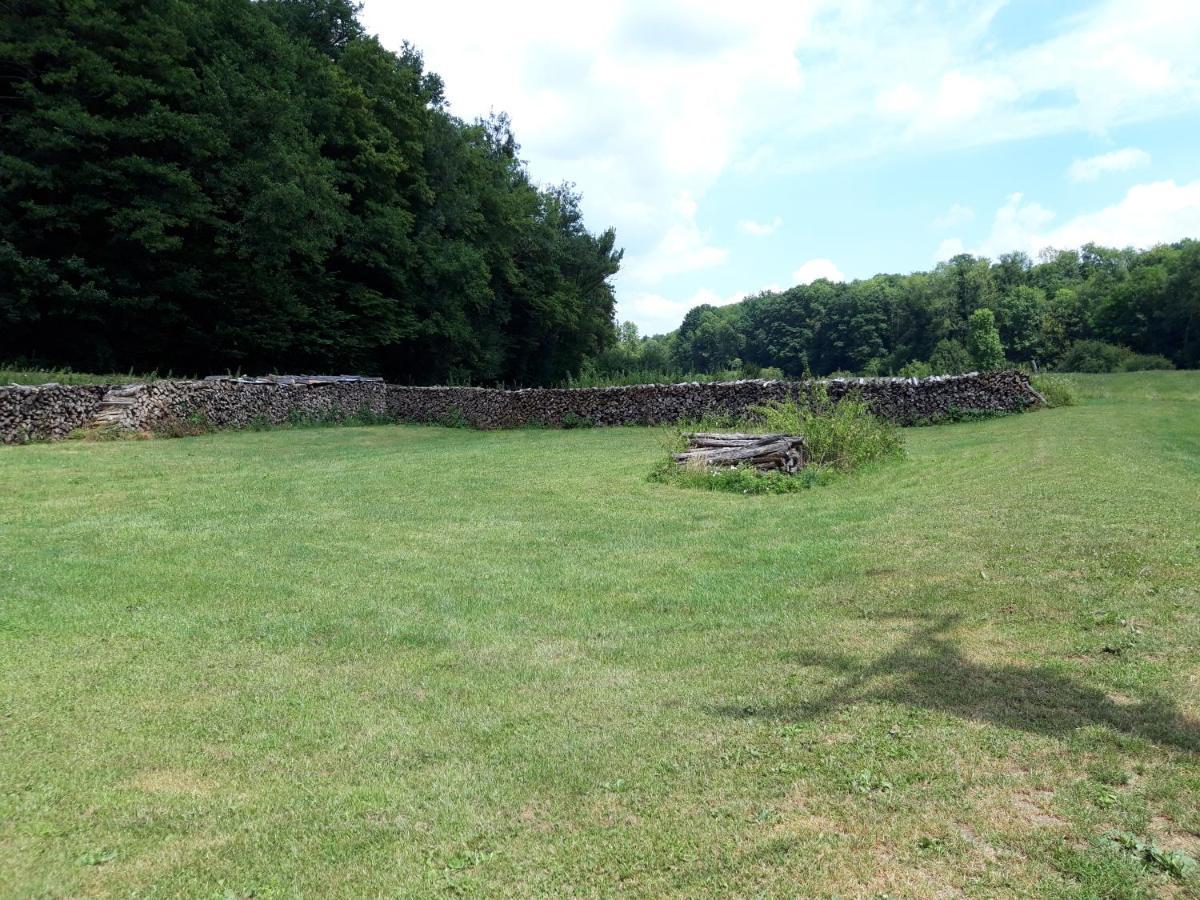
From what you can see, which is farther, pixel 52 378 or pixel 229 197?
pixel 229 197

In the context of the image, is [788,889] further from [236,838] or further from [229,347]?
[229,347]

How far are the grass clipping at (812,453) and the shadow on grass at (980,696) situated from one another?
569 cm

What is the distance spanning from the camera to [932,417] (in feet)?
64.1

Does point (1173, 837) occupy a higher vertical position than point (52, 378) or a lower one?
lower

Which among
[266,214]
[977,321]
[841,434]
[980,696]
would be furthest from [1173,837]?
[977,321]

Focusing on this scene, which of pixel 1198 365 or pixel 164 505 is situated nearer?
pixel 164 505

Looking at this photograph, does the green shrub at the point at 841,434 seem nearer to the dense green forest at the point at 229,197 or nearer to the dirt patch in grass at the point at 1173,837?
the dirt patch in grass at the point at 1173,837

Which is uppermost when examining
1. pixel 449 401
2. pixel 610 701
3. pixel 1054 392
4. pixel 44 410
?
pixel 1054 392

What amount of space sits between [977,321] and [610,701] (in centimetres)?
7044

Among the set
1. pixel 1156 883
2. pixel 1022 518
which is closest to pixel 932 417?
pixel 1022 518

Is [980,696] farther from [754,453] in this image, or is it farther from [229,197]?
[229,197]

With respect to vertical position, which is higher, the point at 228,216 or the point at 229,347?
the point at 228,216

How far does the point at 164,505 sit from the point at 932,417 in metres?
17.4

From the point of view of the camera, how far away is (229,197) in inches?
936
